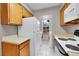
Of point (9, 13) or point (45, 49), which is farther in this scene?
point (45, 49)

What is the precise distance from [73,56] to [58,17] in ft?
3.41

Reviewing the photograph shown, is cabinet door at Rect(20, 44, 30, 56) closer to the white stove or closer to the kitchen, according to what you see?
the kitchen

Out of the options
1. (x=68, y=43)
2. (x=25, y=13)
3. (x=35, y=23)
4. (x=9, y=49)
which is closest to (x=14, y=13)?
(x=25, y=13)

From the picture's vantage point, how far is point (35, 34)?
224 cm

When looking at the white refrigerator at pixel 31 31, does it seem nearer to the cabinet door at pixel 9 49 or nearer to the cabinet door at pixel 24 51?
the cabinet door at pixel 24 51

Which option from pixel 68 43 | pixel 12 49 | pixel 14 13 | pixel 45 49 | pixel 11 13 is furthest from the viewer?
pixel 45 49

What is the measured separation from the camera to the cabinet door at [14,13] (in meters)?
1.79

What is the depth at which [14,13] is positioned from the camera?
195 centimetres

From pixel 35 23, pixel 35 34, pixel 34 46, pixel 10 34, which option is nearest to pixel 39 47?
pixel 34 46

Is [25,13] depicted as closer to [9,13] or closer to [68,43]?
[9,13]

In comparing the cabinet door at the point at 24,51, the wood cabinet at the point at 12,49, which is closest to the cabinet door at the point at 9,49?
the wood cabinet at the point at 12,49

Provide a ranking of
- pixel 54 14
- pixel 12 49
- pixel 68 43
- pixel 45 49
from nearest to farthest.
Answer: pixel 68 43 < pixel 12 49 < pixel 54 14 < pixel 45 49

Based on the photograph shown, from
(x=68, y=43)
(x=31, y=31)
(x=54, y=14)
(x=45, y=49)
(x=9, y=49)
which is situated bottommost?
(x=45, y=49)

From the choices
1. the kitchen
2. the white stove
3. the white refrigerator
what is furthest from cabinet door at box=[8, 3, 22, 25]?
the white stove
